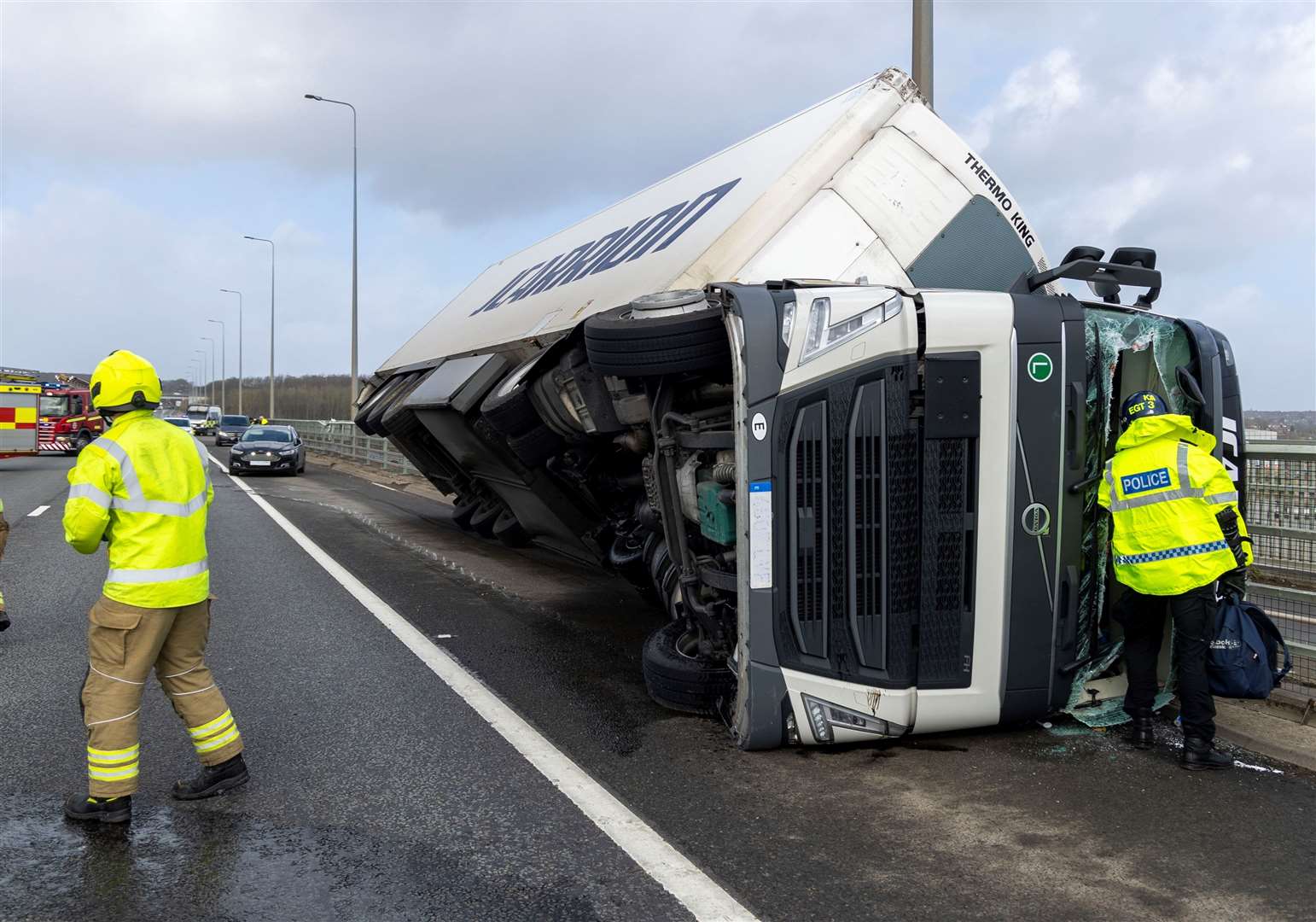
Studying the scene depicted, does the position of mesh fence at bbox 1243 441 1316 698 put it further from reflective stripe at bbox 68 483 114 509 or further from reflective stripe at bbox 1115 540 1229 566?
reflective stripe at bbox 68 483 114 509

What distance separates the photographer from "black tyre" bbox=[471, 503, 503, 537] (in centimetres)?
1145

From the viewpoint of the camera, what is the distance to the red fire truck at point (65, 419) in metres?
32.4

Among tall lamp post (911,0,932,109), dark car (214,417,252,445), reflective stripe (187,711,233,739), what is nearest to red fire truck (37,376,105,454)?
dark car (214,417,252,445)

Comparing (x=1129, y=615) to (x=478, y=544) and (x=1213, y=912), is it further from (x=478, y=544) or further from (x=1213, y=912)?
(x=478, y=544)

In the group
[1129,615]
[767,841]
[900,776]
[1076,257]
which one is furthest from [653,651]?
[1076,257]

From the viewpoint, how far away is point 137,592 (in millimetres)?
3814

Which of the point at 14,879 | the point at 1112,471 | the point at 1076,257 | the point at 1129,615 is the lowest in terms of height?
the point at 14,879

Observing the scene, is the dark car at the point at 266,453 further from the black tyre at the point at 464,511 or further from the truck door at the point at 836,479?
the truck door at the point at 836,479

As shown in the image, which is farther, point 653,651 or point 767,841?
point 653,651

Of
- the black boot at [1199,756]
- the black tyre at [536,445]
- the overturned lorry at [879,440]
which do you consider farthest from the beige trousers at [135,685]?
the black boot at [1199,756]

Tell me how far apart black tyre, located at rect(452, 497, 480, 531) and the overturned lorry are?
6454 mm

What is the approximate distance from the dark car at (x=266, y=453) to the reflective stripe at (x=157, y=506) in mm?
20410

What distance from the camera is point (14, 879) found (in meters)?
3.23

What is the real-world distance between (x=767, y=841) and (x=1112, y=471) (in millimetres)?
2129
